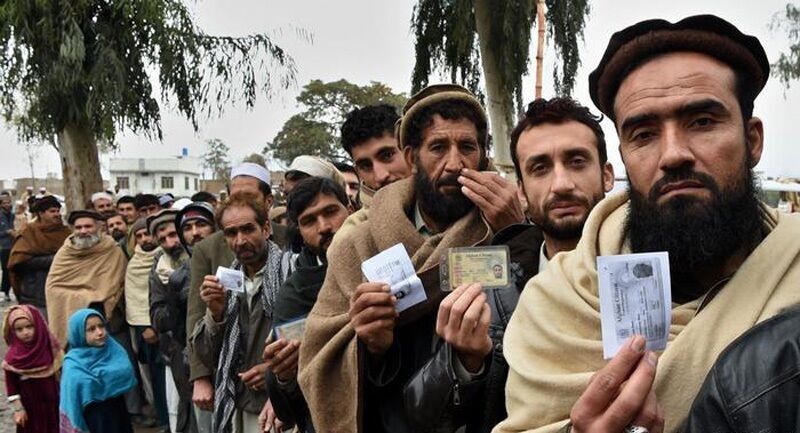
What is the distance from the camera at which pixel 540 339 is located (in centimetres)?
145

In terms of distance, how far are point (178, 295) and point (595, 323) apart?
4001mm

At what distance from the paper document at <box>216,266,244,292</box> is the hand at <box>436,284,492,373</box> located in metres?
1.96

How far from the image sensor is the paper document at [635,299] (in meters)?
1.23

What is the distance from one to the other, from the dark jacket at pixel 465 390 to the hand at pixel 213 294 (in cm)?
181

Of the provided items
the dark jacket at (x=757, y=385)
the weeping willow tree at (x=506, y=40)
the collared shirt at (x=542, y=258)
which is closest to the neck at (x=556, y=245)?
the collared shirt at (x=542, y=258)

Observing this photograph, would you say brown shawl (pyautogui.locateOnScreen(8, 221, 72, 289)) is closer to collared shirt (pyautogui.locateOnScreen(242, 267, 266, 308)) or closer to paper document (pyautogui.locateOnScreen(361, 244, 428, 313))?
collared shirt (pyautogui.locateOnScreen(242, 267, 266, 308))

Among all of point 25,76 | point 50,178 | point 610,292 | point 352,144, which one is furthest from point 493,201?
point 50,178

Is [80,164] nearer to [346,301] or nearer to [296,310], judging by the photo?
[296,310]

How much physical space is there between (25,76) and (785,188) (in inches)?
613

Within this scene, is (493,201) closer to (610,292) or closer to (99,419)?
(610,292)

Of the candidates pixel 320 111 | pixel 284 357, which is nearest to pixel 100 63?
pixel 284 357

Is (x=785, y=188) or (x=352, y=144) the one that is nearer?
(x=352, y=144)

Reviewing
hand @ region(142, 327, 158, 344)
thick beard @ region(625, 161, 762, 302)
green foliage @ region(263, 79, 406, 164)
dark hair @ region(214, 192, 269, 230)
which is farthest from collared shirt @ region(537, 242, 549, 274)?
green foliage @ region(263, 79, 406, 164)

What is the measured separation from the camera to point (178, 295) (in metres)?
4.89
